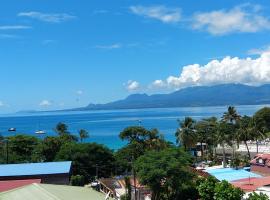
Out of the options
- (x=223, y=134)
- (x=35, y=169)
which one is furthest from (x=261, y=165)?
(x=35, y=169)

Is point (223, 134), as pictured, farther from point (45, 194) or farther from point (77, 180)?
point (45, 194)

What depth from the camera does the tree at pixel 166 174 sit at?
35406 millimetres

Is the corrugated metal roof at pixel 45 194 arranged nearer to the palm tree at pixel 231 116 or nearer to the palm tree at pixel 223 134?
the palm tree at pixel 223 134

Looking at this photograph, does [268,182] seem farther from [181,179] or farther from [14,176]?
[14,176]

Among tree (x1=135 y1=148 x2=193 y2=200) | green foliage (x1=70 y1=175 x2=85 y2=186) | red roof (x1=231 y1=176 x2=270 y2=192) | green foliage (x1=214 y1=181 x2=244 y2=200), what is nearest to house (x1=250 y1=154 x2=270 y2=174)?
red roof (x1=231 y1=176 x2=270 y2=192)

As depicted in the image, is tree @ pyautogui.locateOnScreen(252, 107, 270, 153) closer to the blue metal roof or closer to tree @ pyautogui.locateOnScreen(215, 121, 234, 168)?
tree @ pyautogui.locateOnScreen(215, 121, 234, 168)

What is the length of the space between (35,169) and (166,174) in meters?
12.9

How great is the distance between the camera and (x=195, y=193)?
1457 inches

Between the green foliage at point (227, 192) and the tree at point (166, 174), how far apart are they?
14.6ft

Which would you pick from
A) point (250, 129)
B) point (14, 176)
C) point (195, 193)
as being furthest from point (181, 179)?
point (250, 129)

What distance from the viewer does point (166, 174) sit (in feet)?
116

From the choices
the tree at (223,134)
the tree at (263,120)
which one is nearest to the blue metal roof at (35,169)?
the tree at (223,134)

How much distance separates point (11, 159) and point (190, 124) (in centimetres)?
2537

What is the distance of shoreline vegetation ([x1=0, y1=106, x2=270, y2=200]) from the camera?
117ft
